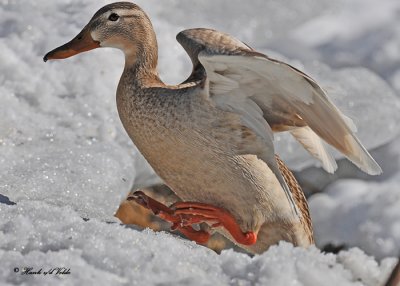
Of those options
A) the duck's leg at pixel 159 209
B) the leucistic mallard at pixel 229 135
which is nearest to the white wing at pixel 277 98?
the leucistic mallard at pixel 229 135

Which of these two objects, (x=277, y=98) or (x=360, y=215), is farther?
(x=360, y=215)

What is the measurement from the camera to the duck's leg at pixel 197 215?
176 inches

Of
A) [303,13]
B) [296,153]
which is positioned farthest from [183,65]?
[303,13]

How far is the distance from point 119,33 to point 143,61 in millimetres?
186

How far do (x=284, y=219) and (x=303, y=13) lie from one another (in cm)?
357

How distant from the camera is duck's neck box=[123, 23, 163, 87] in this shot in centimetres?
473

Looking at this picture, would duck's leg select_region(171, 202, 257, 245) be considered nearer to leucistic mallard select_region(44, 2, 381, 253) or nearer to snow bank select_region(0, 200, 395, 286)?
leucistic mallard select_region(44, 2, 381, 253)

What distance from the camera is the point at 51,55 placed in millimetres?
4914

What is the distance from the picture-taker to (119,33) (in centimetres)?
486

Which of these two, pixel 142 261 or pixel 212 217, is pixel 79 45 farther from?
pixel 142 261

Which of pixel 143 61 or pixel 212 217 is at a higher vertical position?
pixel 143 61

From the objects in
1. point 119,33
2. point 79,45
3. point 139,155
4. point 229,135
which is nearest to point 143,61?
point 119,33

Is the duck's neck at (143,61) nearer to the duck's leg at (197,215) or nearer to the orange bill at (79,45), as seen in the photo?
the orange bill at (79,45)

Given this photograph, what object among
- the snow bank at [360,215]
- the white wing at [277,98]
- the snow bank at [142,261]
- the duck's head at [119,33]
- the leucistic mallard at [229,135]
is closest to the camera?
the snow bank at [142,261]
